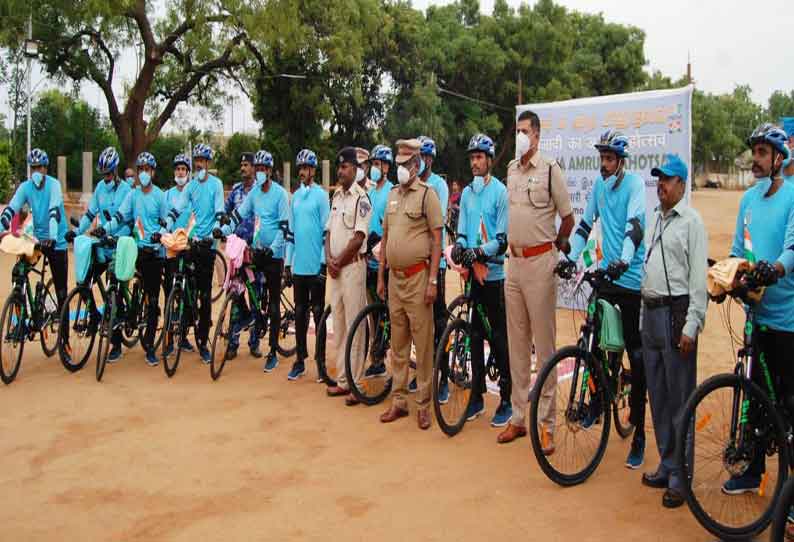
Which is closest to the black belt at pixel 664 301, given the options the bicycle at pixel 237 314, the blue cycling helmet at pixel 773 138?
the blue cycling helmet at pixel 773 138

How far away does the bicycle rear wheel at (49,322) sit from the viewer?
820cm

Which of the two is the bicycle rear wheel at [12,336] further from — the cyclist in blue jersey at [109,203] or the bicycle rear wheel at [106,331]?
the cyclist in blue jersey at [109,203]

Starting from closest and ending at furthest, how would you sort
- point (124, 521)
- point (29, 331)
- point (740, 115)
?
1. point (124, 521)
2. point (29, 331)
3. point (740, 115)

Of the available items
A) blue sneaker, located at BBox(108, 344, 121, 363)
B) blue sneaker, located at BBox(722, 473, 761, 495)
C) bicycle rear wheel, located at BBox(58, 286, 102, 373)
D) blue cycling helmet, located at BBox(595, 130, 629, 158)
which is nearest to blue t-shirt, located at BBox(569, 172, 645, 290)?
blue cycling helmet, located at BBox(595, 130, 629, 158)

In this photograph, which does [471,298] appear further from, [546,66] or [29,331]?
[546,66]

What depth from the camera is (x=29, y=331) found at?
315 inches

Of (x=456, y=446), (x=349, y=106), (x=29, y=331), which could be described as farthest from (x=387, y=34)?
(x=456, y=446)

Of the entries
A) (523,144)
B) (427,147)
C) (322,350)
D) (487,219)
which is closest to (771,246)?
(523,144)

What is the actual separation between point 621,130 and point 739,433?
19.6 feet

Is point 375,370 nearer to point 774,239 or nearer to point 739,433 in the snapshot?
point 739,433

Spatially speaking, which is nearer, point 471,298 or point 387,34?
point 471,298

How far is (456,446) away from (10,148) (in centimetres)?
3000

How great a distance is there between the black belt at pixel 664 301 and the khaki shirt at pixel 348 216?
2.91m

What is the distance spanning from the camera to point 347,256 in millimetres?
7078
